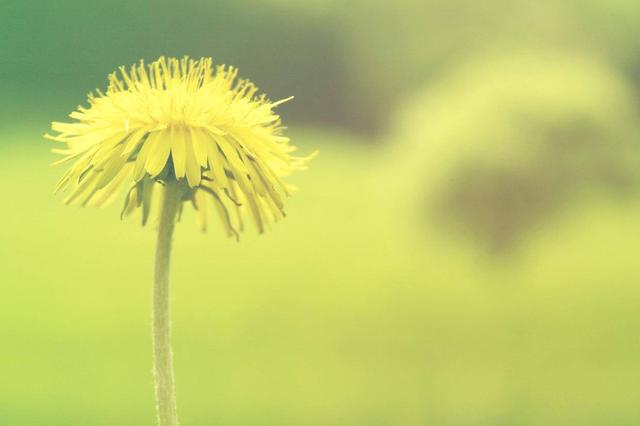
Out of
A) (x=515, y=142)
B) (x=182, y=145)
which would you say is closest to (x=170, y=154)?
(x=182, y=145)

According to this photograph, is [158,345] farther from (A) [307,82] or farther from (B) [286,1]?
(B) [286,1]

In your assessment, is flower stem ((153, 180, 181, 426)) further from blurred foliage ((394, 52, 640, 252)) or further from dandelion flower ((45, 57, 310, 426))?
blurred foliage ((394, 52, 640, 252))

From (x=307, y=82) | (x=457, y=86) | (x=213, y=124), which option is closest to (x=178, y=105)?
(x=213, y=124)

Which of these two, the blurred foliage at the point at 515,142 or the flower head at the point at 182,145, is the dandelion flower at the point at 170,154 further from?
the blurred foliage at the point at 515,142

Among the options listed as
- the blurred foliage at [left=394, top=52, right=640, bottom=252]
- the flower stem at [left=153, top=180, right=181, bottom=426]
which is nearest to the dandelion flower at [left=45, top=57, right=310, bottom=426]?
the flower stem at [left=153, top=180, right=181, bottom=426]

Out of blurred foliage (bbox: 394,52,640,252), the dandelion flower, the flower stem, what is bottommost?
the flower stem

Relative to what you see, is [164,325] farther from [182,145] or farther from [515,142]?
[515,142]

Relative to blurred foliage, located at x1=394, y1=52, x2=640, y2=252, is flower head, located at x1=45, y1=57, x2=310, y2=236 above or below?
below
